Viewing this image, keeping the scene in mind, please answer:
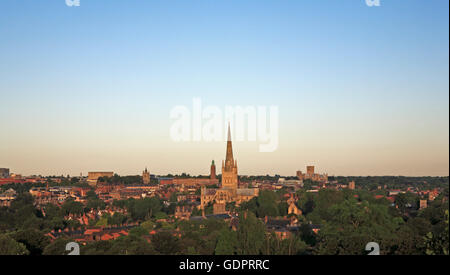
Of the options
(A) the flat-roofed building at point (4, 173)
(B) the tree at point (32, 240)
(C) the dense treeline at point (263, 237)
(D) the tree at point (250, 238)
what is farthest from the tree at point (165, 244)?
(A) the flat-roofed building at point (4, 173)

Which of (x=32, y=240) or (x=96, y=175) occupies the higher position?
(x=96, y=175)

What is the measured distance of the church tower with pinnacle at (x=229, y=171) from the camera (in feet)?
417

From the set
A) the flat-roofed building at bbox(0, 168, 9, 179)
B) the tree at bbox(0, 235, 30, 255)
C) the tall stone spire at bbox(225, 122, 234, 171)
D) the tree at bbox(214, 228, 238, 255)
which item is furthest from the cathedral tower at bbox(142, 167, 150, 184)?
the tree at bbox(0, 235, 30, 255)

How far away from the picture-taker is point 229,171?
12888cm

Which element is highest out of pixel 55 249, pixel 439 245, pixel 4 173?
pixel 4 173

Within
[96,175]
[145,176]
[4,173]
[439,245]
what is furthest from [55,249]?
[96,175]

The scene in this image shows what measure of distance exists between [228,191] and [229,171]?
37.1 feet

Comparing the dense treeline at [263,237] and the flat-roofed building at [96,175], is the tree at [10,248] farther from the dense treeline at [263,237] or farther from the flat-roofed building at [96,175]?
the flat-roofed building at [96,175]

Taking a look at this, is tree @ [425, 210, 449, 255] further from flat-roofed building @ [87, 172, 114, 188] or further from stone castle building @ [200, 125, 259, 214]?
flat-roofed building @ [87, 172, 114, 188]

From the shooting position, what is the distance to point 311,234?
1959 inches

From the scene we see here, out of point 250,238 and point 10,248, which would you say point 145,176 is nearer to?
point 10,248

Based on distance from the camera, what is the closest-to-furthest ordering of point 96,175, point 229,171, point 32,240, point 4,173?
1. point 32,240
2. point 229,171
3. point 4,173
4. point 96,175
